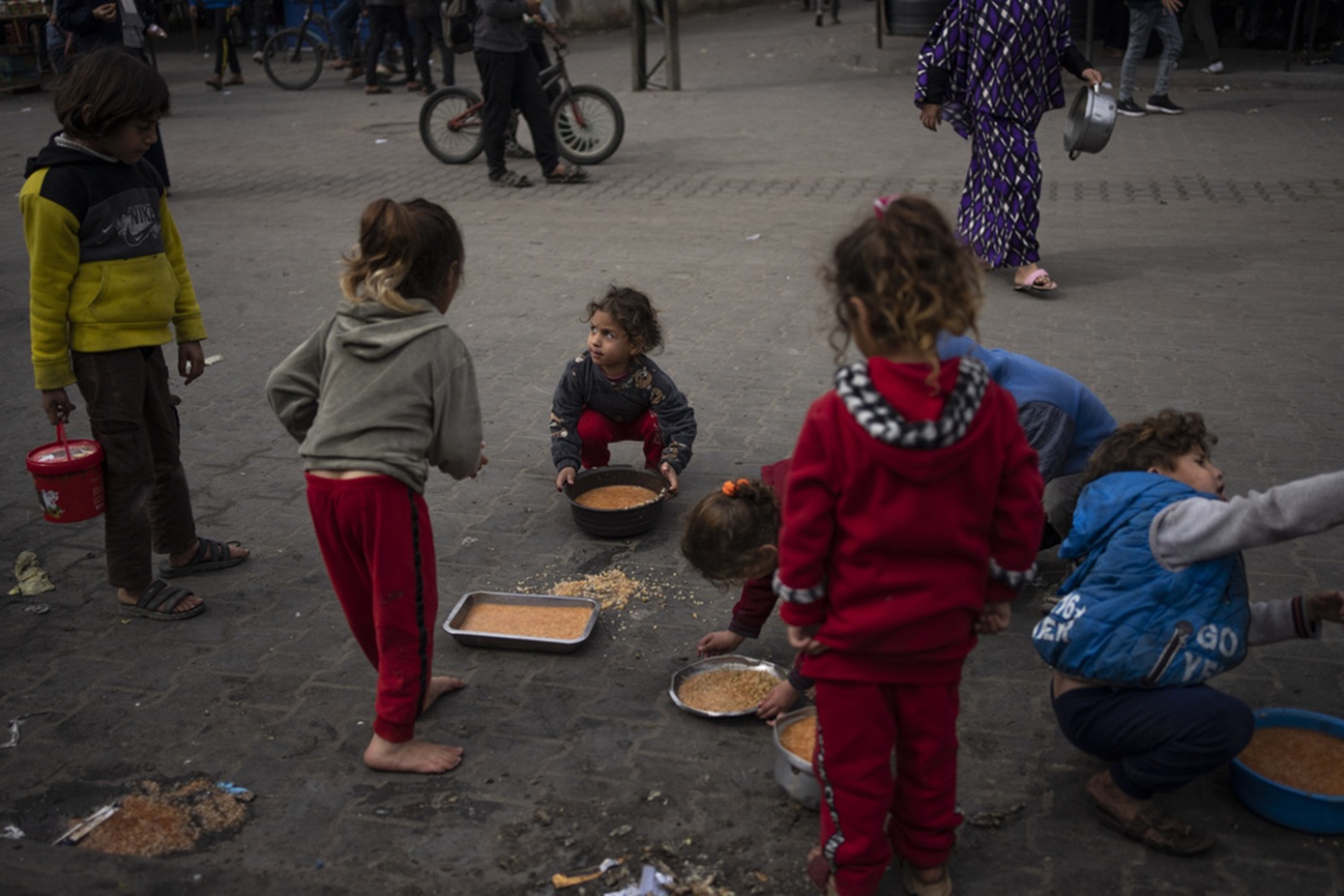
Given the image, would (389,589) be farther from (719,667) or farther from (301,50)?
(301,50)

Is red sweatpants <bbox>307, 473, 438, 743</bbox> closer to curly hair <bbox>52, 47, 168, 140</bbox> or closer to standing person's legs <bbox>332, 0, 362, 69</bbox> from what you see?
curly hair <bbox>52, 47, 168, 140</bbox>

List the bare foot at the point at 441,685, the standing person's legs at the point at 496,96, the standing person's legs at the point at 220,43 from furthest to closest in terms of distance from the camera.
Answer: the standing person's legs at the point at 220,43 < the standing person's legs at the point at 496,96 < the bare foot at the point at 441,685

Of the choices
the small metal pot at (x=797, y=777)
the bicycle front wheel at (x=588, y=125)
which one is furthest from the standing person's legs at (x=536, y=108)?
the small metal pot at (x=797, y=777)

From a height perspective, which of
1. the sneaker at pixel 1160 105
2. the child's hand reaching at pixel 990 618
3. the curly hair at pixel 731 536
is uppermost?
the child's hand reaching at pixel 990 618

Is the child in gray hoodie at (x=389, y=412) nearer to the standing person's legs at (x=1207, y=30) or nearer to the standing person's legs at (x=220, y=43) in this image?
the standing person's legs at (x=1207, y=30)

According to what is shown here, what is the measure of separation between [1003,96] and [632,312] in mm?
3702

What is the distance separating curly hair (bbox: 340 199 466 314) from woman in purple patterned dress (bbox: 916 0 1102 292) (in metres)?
5.02

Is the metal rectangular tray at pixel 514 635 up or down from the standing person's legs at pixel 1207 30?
down

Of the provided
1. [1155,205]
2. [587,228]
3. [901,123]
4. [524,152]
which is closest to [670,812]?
[587,228]

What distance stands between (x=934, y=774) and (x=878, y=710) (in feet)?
0.73

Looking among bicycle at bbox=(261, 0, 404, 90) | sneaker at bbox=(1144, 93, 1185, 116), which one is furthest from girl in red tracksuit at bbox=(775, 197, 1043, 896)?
bicycle at bbox=(261, 0, 404, 90)

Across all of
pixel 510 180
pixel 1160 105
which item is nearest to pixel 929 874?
pixel 510 180

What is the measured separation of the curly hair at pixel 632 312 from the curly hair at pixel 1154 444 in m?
2.01

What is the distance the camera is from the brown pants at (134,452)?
383 centimetres
